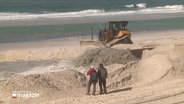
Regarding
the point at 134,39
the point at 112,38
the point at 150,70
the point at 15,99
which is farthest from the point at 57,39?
the point at 15,99

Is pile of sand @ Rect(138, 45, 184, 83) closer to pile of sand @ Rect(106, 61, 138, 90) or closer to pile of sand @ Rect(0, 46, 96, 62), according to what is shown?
pile of sand @ Rect(106, 61, 138, 90)

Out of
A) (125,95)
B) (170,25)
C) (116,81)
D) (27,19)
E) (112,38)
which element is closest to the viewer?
(125,95)

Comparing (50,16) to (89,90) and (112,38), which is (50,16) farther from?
(89,90)

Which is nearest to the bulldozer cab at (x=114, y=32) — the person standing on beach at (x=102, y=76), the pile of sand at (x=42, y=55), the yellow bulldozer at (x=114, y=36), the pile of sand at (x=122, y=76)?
the yellow bulldozer at (x=114, y=36)

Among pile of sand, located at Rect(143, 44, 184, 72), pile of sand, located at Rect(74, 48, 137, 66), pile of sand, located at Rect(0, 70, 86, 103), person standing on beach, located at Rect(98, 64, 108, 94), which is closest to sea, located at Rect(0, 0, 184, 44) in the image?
pile of sand, located at Rect(143, 44, 184, 72)

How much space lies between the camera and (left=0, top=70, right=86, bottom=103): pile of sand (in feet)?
54.5

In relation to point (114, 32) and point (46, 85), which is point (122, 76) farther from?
point (114, 32)

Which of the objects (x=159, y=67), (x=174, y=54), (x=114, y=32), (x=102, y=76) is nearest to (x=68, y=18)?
(x=114, y=32)

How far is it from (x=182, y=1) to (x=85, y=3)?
17.8 meters

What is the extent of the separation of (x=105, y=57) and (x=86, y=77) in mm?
3011

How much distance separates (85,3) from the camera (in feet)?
229

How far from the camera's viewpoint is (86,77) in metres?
19.2

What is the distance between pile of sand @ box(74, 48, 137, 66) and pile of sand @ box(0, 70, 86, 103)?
11.6ft

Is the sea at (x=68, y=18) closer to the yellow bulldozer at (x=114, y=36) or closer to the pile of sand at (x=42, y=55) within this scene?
the yellow bulldozer at (x=114, y=36)
